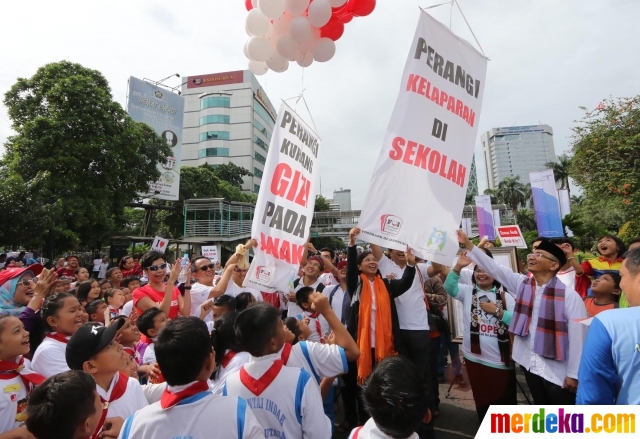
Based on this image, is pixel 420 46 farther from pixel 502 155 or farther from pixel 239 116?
pixel 502 155

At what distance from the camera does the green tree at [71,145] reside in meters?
15.6

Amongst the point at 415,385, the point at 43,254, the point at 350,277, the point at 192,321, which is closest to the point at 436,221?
the point at 350,277

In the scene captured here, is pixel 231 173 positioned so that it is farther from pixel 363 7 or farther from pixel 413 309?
pixel 413 309

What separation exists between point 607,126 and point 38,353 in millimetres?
20166

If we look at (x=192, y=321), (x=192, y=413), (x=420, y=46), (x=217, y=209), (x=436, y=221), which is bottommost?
(x=192, y=413)

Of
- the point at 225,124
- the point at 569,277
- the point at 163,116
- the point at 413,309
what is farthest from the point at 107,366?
the point at 225,124

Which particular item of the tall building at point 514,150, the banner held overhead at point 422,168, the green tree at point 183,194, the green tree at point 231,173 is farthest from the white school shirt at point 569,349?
the tall building at point 514,150

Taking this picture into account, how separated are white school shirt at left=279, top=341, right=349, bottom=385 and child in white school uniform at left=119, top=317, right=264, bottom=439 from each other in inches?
26.8

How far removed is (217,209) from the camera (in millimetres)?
29672

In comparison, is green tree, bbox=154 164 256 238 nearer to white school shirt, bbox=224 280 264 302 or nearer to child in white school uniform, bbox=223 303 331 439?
white school shirt, bbox=224 280 264 302

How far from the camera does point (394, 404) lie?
1.50m

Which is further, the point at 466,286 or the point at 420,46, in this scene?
the point at 466,286

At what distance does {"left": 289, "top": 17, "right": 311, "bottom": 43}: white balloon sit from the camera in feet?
14.9

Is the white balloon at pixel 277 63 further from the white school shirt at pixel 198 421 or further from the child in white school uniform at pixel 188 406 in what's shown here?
the white school shirt at pixel 198 421
